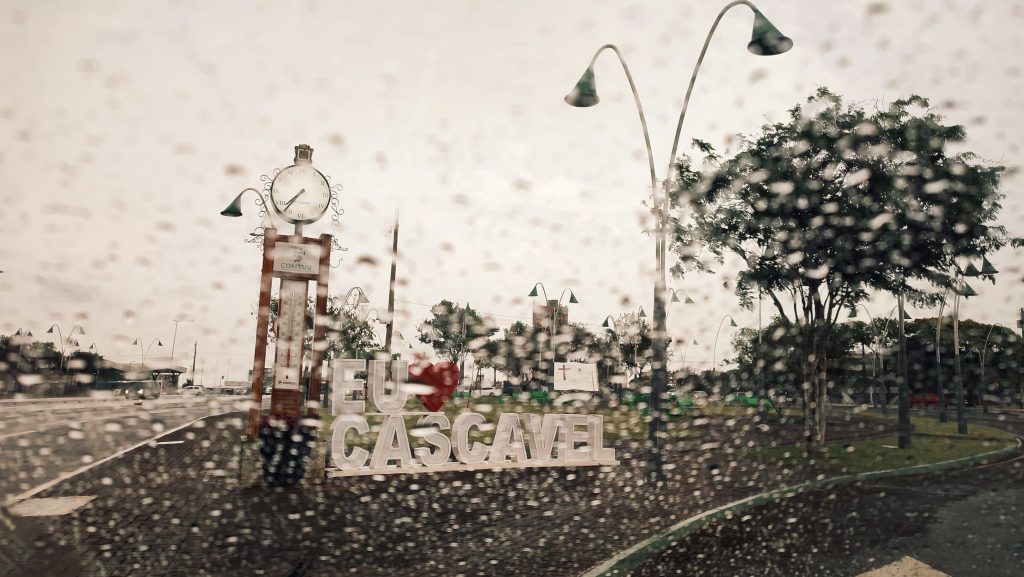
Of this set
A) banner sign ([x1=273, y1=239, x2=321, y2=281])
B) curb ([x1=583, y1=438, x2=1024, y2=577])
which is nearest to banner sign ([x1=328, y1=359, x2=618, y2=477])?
banner sign ([x1=273, y1=239, x2=321, y2=281])

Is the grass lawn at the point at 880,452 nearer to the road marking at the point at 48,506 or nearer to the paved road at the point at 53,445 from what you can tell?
the road marking at the point at 48,506

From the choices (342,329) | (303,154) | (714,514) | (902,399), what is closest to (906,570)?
(714,514)

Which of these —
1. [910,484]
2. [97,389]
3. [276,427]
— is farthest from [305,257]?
[97,389]

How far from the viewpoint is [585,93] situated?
13828 mm

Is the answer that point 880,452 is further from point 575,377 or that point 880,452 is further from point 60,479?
point 60,479

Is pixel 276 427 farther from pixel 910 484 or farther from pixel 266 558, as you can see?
pixel 910 484

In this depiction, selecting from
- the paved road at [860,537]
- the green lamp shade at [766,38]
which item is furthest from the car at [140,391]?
the paved road at [860,537]

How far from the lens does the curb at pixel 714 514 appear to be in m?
6.31

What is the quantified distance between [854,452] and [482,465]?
1252 centimetres

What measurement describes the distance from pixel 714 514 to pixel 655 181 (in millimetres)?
8307

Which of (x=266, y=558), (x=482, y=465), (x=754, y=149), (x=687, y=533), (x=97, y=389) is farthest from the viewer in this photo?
(x=97, y=389)

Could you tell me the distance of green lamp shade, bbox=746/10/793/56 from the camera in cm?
1152

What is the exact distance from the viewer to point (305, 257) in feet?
42.3

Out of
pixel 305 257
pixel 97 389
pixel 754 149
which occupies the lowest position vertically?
pixel 97 389
